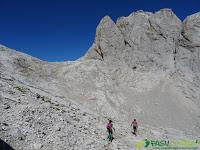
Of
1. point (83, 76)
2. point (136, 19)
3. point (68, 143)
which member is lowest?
point (68, 143)

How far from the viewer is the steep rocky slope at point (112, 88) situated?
23.3 m

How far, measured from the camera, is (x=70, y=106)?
31844 mm

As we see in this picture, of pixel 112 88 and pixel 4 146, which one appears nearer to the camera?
pixel 4 146

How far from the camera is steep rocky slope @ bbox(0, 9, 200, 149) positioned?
2328cm

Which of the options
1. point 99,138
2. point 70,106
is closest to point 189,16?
point 70,106

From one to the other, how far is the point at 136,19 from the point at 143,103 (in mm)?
17889

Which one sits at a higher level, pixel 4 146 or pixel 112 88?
pixel 112 88

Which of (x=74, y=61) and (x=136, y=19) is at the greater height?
(x=136, y=19)

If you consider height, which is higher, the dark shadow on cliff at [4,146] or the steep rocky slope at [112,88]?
the steep rocky slope at [112,88]

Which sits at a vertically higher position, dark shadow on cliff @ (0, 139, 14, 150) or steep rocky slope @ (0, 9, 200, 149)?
steep rocky slope @ (0, 9, 200, 149)

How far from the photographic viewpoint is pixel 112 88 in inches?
1722

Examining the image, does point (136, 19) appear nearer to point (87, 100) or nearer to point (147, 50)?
point (147, 50)

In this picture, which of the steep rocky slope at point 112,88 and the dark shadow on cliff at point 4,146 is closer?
the dark shadow on cliff at point 4,146

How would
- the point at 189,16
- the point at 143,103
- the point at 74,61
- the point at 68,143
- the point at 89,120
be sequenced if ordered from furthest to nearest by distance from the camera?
the point at 189,16 < the point at 74,61 < the point at 143,103 < the point at 89,120 < the point at 68,143
